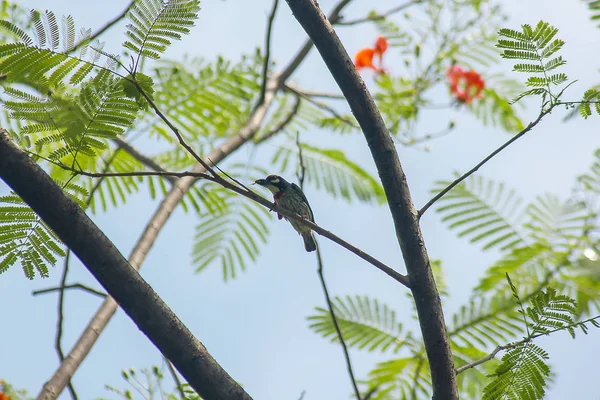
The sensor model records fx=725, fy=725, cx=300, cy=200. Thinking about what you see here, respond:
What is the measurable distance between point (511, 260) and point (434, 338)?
185cm

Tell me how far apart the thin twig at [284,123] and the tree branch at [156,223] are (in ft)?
0.94

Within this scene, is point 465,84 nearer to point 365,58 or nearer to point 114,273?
point 365,58

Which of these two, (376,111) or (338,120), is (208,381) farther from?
(338,120)

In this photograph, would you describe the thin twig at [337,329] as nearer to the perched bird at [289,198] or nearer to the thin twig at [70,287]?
the thin twig at [70,287]

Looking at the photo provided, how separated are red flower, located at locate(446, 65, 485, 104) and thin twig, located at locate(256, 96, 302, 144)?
1549 millimetres

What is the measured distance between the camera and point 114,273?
9.04ft

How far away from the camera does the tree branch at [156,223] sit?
394cm

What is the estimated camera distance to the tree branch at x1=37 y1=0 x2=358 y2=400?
3.94 meters

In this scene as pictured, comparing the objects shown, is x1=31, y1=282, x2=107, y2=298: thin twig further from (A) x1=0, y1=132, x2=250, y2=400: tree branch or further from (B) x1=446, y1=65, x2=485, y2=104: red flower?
(B) x1=446, y1=65, x2=485, y2=104: red flower

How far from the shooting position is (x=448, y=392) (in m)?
3.11

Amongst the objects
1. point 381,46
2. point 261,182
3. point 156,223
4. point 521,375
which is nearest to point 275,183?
point 261,182

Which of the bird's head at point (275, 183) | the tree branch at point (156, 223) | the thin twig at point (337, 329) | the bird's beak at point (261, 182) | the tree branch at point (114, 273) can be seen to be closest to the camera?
the tree branch at point (114, 273)

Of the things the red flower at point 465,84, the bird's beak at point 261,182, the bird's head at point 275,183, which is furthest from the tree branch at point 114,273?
the red flower at point 465,84

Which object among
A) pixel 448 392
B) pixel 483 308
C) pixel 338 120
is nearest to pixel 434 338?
pixel 448 392
